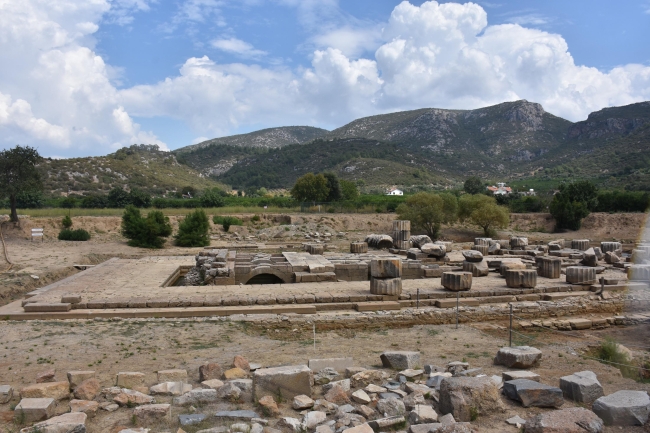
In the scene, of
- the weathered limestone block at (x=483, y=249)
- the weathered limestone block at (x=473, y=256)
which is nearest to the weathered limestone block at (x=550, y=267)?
the weathered limestone block at (x=473, y=256)

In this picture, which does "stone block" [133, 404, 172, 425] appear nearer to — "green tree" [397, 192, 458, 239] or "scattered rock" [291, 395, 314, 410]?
"scattered rock" [291, 395, 314, 410]

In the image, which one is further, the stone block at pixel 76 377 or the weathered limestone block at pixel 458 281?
the weathered limestone block at pixel 458 281

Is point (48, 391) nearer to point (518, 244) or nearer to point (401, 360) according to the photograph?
point (401, 360)

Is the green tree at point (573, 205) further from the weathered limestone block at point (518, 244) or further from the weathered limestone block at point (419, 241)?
the weathered limestone block at point (419, 241)

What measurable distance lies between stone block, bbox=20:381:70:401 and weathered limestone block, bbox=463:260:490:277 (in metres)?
14.3

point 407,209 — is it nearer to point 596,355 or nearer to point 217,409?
point 596,355

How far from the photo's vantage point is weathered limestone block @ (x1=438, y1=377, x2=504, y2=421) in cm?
579

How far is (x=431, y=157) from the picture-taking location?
92.7m

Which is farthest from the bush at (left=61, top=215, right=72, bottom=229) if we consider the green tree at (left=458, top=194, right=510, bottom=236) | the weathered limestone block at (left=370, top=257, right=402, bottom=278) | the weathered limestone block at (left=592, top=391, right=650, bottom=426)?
the weathered limestone block at (left=592, top=391, right=650, bottom=426)

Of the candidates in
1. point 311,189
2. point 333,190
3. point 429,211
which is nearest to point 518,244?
point 429,211

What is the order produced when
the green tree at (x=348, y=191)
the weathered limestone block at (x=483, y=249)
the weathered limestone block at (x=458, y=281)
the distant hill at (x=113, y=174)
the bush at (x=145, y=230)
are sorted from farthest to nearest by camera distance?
1. the distant hill at (x=113, y=174)
2. the green tree at (x=348, y=191)
3. the bush at (x=145, y=230)
4. the weathered limestone block at (x=483, y=249)
5. the weathered limestone block at (x=458, y=281)

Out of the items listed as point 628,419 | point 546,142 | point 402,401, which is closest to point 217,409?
point 402,401

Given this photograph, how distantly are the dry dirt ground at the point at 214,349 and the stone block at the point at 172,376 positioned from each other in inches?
7.7

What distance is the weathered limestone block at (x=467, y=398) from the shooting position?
579 cm
